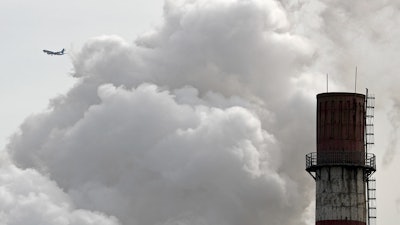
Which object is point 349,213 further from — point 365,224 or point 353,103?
point 353,103

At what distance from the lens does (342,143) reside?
15075cm

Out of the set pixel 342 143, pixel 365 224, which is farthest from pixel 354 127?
pixel 365 224

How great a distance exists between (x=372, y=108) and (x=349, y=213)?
1529 centimetres

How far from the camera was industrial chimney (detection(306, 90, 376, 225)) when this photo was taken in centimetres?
14988

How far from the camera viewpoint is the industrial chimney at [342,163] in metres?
150

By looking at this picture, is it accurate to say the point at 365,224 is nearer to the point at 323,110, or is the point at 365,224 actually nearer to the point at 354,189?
the point at 354,189

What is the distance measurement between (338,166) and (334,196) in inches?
143

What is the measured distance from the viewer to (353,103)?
152375 mm

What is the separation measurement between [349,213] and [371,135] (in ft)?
36.9

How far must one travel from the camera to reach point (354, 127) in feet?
497

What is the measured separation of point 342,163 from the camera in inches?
5906

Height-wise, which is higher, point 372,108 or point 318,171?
point 372,108

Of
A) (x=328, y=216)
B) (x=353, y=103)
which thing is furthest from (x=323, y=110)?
(x=328, y=216)

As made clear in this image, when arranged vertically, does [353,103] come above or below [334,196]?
above
